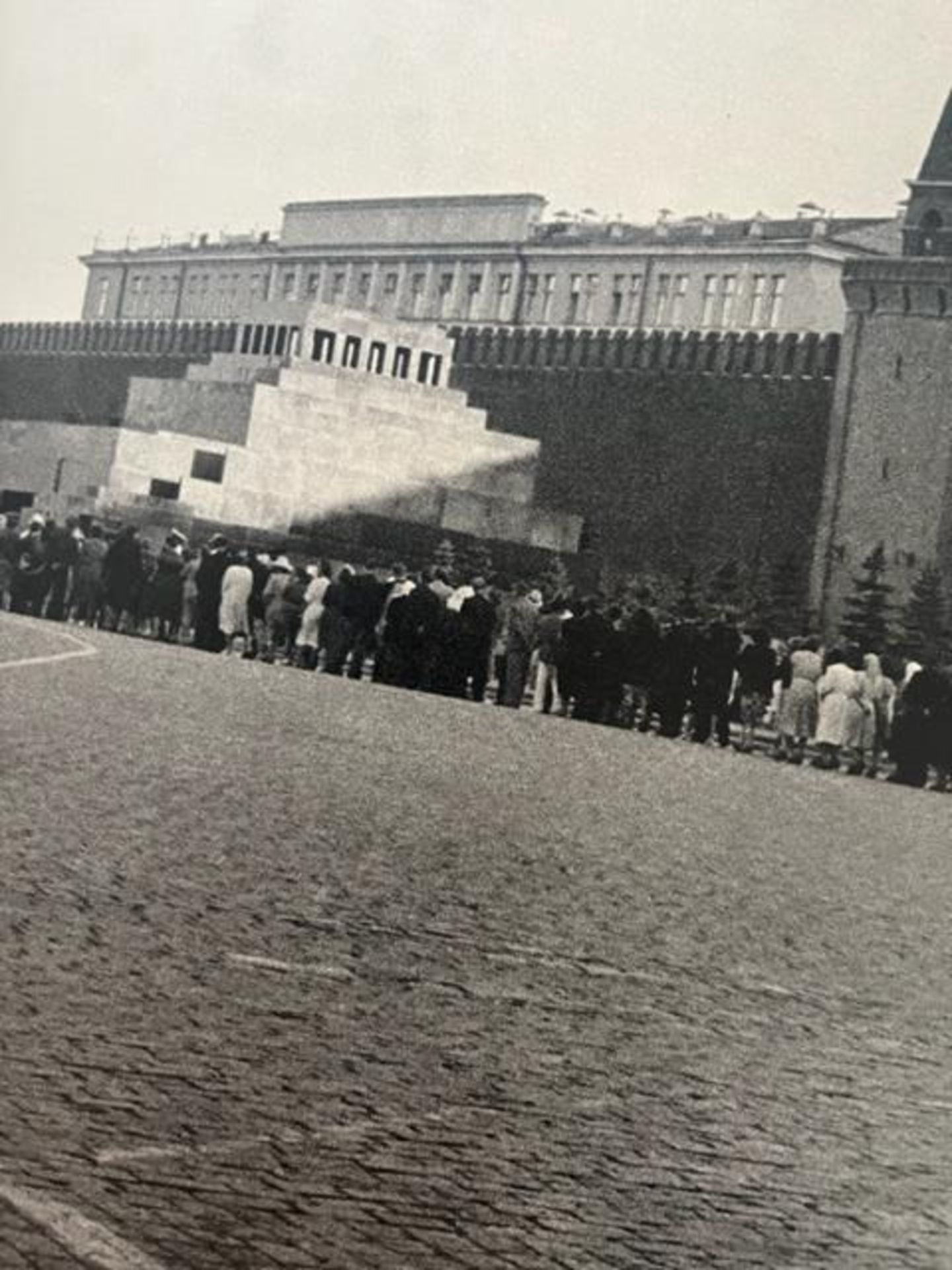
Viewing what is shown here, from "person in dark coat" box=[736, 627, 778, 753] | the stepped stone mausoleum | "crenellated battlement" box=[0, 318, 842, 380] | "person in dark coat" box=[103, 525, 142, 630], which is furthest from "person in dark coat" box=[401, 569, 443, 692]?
"crenellated battlement" box=[0, 318, 842, 380]

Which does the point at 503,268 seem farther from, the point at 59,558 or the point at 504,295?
the point at 59,558

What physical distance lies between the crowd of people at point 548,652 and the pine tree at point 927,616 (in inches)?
415

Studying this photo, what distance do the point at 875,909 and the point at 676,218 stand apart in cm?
4724

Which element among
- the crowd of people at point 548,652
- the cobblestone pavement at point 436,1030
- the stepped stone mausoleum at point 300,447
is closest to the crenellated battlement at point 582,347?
the stepped stone mausoleum at point 300,447

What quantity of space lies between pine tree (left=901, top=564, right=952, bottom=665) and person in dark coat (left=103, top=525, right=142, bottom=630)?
11930 mm

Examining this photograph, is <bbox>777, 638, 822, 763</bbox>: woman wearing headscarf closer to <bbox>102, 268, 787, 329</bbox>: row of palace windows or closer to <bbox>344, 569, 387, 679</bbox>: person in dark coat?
<bbox>344, 569, 387, 679</bbox>: person in dark coat

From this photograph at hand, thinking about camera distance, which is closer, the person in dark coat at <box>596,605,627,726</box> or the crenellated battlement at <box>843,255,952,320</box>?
the person in dark coat at <box>596,605,627,726</box>

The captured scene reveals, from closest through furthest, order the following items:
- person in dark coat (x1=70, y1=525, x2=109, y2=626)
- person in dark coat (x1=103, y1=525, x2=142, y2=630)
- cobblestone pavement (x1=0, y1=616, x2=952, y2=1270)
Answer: cobblestone pavement (x1=0, y1=616, x2=952, y2=1270) < person in dark coat (x1=103, y1=525, x2=142, y2=630) < person in dark coat (x1=70, y1=525, x2=109, y2=626)

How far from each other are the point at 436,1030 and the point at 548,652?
46.0 feet

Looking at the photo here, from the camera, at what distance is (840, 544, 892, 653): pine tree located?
3278 centimetres

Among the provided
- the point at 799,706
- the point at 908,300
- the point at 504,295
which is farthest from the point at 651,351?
the point at 799,706

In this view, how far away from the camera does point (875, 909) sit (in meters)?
9.02

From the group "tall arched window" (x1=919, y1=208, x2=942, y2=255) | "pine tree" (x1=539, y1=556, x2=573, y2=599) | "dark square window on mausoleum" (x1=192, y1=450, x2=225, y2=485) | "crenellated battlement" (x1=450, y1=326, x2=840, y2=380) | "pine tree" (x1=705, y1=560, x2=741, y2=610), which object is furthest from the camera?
"crenellated battlement" (x1=450, y1=326, x2=840, y2=380)

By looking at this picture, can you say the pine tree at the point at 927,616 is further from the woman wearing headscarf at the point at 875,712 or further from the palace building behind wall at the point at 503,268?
the woman wearing headscarf at the point at 875,712
